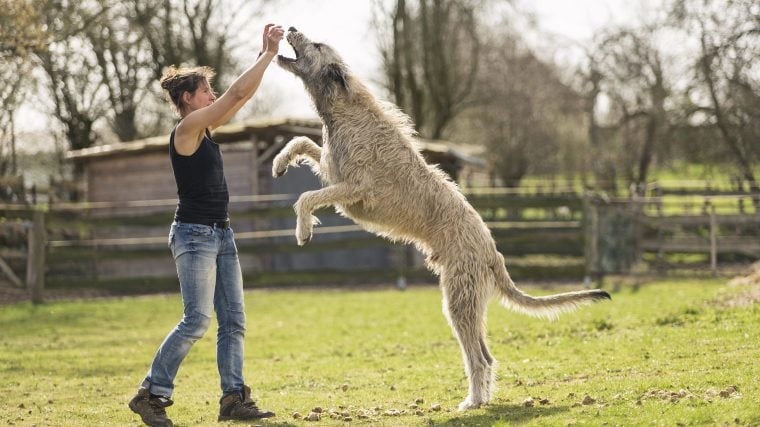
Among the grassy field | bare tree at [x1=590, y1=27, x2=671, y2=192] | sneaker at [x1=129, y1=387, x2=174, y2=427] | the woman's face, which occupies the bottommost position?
the grassy field

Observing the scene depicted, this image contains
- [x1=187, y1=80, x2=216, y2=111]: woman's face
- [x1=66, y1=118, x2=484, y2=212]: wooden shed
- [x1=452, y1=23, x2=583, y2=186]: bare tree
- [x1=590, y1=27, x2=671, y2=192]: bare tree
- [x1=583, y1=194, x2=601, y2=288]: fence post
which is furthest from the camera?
[x1=452, y1=23, x2=583, y2=186]: bare tree

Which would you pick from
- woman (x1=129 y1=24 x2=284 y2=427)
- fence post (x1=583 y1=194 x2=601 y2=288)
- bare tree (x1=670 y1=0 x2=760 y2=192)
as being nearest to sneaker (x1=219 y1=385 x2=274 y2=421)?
woman (x1=129 y1=24 x2=284 y2=427)

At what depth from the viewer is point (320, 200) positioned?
6.54 m

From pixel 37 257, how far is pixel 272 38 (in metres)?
10.7

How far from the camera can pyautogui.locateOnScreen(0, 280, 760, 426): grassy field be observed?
5.99 meters

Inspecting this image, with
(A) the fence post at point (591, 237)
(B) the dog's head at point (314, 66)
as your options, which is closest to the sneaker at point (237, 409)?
(B) the dog's head at point (314, 66)

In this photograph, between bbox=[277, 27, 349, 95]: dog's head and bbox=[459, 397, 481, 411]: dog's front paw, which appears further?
bbox=[277, 27, 349, 95]: dog's head

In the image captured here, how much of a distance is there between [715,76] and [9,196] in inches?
688

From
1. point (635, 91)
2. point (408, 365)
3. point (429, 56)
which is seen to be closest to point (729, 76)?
point (635, 91)

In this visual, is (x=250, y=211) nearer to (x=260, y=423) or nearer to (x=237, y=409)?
(x=237, y=409)

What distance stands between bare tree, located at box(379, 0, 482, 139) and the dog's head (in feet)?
75.5

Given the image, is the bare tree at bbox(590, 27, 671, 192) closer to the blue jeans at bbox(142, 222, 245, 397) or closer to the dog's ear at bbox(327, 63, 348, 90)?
the dog's ear at bbox(327, 63, 348, 90)

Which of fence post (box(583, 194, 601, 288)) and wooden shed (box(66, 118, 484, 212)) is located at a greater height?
wooden shed (box(66, 118, 484, 212))

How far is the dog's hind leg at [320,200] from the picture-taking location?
6.55 metres
